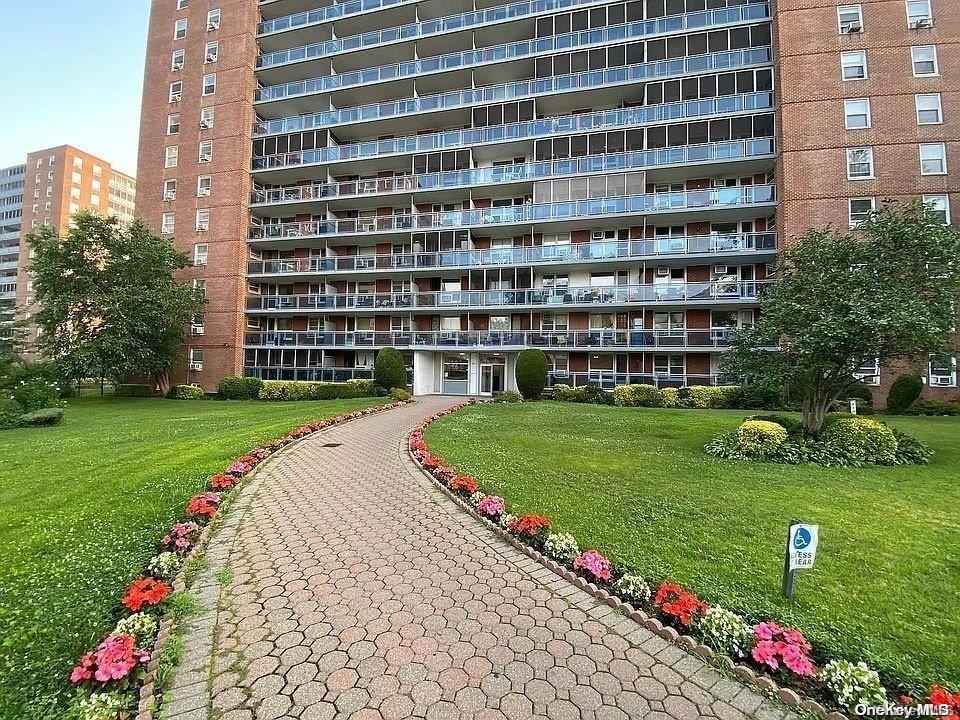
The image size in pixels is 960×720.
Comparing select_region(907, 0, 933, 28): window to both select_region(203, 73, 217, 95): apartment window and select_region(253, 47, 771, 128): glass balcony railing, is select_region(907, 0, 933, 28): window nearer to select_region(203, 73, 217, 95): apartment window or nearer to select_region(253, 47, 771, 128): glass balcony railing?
select_region(253, 47, 771, 128): glass balcony railing

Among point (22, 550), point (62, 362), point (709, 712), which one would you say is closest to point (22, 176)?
point (62, 362)

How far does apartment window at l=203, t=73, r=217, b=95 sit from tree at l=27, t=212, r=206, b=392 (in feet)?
40.2

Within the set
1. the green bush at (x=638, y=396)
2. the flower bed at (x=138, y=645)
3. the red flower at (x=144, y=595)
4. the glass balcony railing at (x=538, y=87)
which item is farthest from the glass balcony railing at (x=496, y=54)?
the red flower at (x=144, y=595)

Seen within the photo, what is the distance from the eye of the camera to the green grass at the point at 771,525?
3615 millimetres

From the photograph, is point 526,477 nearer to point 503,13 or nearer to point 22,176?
point 503,13

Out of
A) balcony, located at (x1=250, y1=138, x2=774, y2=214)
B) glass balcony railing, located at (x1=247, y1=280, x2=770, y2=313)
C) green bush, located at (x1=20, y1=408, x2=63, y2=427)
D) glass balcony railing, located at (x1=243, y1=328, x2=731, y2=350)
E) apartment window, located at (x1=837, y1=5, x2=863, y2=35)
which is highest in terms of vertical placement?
apartment window, located at (x1=837, y1=5, x2=863, y2=35)

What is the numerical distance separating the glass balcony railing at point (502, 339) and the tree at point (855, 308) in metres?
13.3

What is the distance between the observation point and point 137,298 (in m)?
26.6

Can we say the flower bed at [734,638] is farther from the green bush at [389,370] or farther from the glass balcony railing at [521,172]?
the glass balcony railing at [521,172]

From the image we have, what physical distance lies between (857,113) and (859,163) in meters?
2.59

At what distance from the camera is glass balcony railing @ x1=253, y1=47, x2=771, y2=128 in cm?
2525

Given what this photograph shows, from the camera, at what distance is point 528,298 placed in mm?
27297

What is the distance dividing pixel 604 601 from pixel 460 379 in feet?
87.0

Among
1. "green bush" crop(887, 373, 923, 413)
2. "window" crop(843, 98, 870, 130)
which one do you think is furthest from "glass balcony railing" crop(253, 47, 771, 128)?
"green bush" crop(887, 373, 923, 413)
